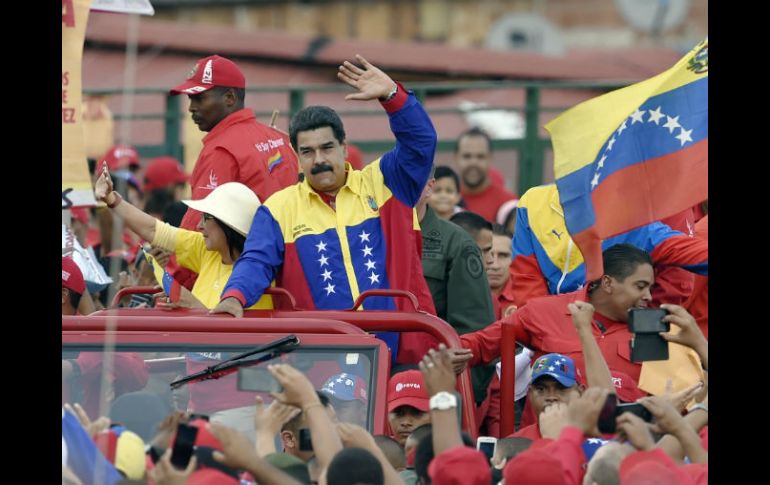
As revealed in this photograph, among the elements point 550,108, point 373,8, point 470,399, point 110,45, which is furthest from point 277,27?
point 470,399

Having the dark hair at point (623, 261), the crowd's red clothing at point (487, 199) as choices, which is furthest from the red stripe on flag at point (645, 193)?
the crowd's red clothing at point (487, 199)

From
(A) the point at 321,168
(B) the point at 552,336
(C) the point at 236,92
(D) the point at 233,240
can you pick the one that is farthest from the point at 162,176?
(B) the point at 552,336

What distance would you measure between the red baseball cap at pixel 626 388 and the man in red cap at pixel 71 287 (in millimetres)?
3029

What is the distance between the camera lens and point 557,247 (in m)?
9.01

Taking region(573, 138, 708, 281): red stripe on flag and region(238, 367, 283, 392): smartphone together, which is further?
region(573, 138, 708, 281): red stripe on flag

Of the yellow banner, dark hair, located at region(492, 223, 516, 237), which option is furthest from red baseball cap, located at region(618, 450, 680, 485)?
dark hair, located at region(492, 223, 516, 237)

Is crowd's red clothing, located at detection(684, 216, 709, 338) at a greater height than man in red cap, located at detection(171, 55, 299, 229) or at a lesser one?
lesser

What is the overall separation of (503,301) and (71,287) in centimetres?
226

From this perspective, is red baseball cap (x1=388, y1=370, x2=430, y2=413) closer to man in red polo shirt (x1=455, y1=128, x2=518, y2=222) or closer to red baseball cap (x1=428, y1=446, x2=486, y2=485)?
red baseball cap (x1=428, y1=446, x2=486, y2=485)

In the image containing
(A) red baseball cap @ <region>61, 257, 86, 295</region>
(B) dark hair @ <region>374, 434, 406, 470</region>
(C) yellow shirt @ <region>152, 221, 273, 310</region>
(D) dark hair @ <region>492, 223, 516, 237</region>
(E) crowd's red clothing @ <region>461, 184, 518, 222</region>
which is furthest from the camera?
(E) crowd's red clothing @ <region>461, 184, 518, 222</region>

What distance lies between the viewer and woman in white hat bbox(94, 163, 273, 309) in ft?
26.5

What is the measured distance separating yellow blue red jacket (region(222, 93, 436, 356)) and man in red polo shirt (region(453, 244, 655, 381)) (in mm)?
431

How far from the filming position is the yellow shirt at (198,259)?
815cm
